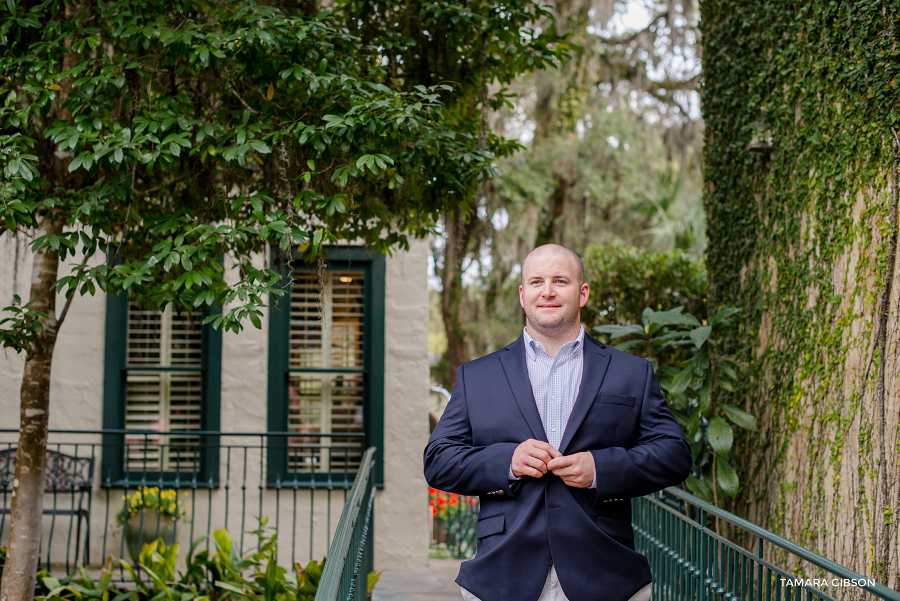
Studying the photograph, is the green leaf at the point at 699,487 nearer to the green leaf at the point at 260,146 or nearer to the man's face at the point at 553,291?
the man's face at the point at 553,291

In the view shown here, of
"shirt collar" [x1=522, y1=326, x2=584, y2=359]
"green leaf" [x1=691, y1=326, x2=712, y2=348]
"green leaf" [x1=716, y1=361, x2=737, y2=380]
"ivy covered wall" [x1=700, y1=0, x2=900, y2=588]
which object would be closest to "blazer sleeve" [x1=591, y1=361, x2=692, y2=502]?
"shirt collar" [x1=522, y1=326, x2=584, y2=359]

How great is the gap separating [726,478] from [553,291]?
95.5 inches

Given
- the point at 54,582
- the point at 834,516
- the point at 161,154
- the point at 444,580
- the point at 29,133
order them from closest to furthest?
the point at 161,154
the point at 834,516
the point at 29,133
the point at 54,582
the point at 444,580

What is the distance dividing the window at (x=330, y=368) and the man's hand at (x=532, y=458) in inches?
187

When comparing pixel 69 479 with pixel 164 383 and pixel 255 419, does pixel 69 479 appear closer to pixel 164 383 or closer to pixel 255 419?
pixel 164 383

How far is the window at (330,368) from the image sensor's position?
6.75m

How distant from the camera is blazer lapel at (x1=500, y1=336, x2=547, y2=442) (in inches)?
86.7

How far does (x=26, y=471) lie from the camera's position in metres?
4.01

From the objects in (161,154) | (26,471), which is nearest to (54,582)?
(26,471)

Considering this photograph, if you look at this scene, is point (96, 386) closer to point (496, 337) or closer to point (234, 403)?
point (234, 403)

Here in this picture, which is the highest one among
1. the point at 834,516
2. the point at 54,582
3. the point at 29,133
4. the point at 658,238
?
the point at 658,238

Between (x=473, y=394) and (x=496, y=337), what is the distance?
438 inches

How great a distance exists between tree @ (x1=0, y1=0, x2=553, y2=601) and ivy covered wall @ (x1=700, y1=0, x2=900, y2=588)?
53.5 inches

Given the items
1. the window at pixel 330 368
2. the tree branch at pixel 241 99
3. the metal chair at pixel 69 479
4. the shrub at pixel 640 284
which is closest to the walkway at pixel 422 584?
the window at pixel 330 368
